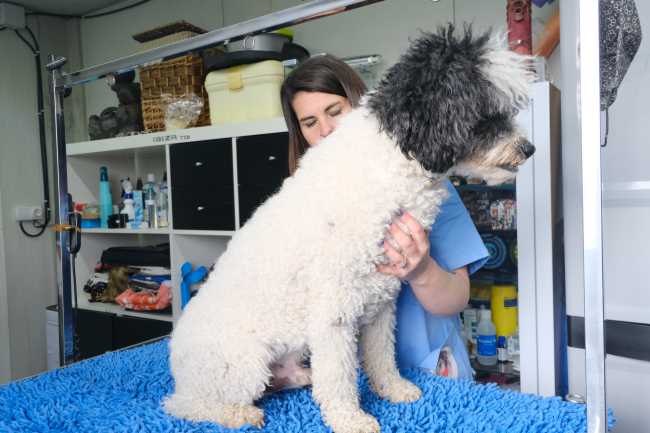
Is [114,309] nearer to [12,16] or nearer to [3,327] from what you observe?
[3,327]

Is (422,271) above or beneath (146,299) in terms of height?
above

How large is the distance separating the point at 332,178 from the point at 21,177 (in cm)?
304

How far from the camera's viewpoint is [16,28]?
9.84ft

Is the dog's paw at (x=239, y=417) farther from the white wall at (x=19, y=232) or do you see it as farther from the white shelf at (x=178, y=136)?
the white wall at (x=19, y=232)

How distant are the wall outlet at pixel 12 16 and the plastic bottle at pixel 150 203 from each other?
136 cm

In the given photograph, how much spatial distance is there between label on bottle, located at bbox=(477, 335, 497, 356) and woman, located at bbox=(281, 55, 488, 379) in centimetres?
75

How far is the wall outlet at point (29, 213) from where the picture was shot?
10.0ft

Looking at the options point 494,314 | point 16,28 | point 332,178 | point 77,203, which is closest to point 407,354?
point 332,178

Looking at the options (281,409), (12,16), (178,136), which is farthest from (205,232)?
(12,16)

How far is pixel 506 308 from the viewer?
1910mm

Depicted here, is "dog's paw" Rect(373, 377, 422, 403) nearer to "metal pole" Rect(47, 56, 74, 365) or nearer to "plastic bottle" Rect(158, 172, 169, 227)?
"metal pole" Rect(47, 56, 74, 365)

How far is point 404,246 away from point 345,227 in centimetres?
11

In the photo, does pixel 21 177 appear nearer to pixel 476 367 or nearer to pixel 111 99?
pixel 111 99

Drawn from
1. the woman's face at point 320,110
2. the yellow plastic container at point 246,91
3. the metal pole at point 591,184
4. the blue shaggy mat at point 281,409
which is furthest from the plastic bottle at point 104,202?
the metal pole at point 591,184
